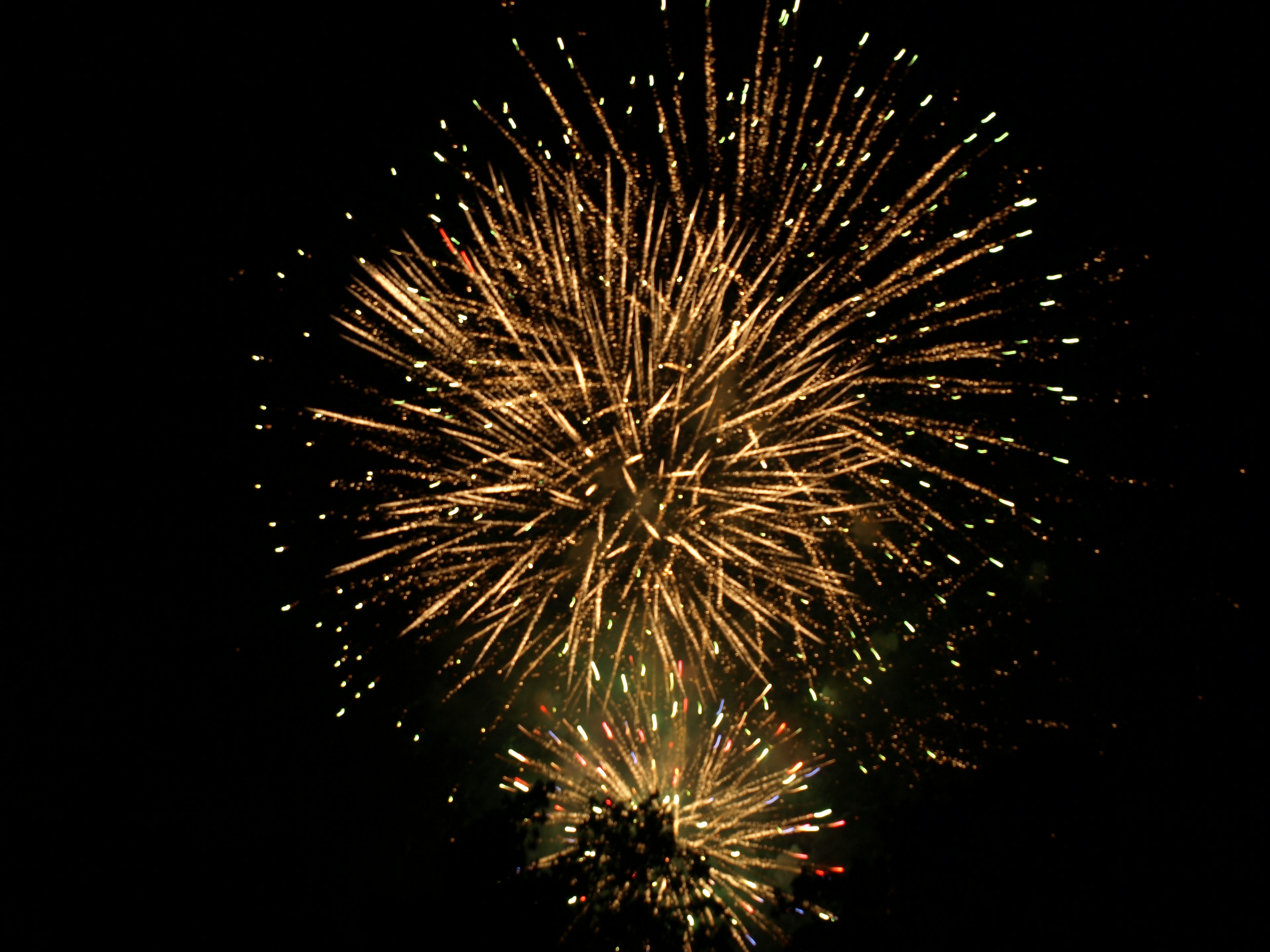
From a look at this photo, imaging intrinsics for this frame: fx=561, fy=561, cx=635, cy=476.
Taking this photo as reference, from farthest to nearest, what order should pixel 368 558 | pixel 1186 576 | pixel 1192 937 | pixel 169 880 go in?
pixel 169 880
pixel 368 558
pixel 1186 576
pixel 1192 937

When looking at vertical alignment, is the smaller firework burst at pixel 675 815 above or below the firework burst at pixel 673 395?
below

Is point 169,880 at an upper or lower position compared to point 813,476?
lower

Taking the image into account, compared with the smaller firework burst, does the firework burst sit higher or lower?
higher

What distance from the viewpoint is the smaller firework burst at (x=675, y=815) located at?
279 inches

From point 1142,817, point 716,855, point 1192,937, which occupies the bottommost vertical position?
point 1192,937

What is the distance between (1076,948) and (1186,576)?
3964 mm

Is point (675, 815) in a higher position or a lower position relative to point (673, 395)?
lower

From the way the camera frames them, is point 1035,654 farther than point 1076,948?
Yes

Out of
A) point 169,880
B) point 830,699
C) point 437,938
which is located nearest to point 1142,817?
point 830,699

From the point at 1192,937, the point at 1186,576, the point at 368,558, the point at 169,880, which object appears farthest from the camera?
the point at 169,880

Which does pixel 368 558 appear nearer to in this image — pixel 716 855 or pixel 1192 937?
pixel 716 855

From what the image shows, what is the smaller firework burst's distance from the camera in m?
7.08

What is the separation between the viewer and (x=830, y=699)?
7738 millimetres

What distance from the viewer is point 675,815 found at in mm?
7586
